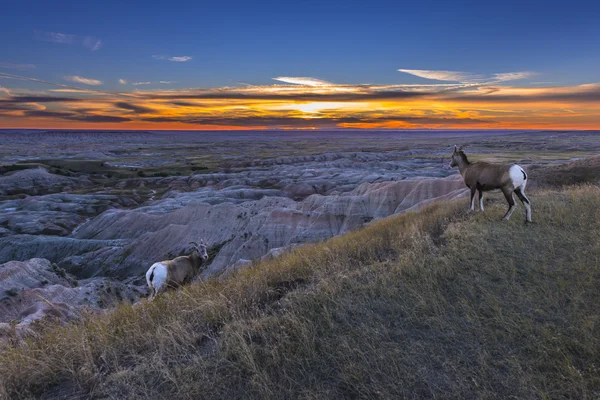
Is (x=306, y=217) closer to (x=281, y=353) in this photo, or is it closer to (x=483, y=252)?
(x=483, y=252)

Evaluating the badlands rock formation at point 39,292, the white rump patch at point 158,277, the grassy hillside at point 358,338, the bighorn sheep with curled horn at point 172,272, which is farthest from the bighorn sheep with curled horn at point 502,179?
the badlands rock formation at point 39,292

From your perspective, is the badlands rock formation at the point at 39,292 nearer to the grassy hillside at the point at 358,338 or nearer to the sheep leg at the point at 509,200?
the grassy hillside at the point at 358,338

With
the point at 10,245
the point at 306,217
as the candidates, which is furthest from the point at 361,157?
the point at 10,245

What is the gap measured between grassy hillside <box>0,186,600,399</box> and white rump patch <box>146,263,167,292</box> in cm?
478

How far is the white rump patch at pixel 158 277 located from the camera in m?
11.2

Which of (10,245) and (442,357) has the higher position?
(442,357)

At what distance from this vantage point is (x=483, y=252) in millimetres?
7066

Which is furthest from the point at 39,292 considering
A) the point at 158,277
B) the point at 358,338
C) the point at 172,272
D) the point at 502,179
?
the point at 502,179

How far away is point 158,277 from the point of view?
1129 cm

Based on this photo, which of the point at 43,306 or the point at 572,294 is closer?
the point at 572,294

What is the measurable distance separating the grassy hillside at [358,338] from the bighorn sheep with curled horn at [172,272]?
4829 mm

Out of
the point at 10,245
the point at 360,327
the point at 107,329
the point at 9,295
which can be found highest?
the point at 360,327

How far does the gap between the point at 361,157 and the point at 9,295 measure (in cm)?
11592

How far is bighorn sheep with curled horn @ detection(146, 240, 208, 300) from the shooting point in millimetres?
11227
